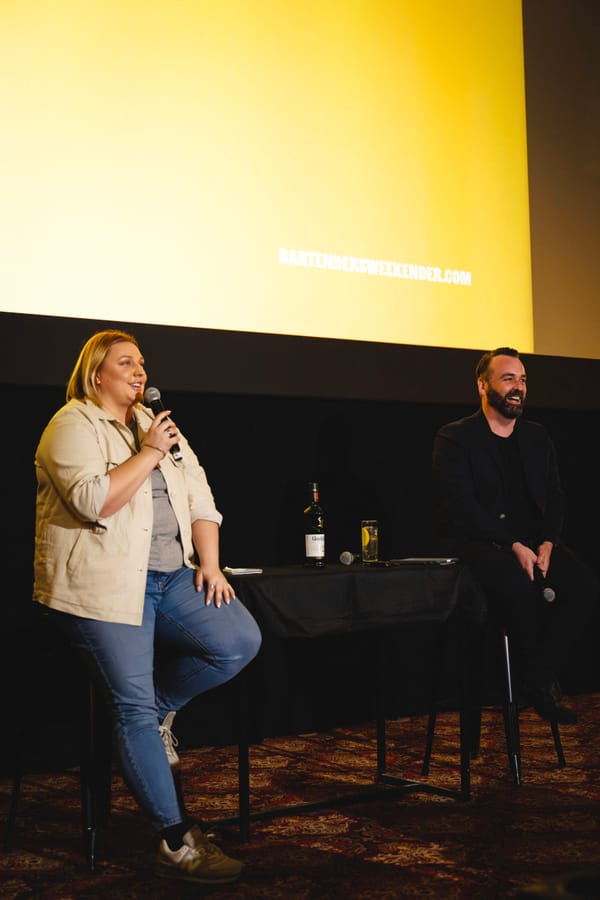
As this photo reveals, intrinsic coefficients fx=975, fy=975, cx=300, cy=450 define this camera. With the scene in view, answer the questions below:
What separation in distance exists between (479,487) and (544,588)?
431 mm

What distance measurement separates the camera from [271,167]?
154 inches

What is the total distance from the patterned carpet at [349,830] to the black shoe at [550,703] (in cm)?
18

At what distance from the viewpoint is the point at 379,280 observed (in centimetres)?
420

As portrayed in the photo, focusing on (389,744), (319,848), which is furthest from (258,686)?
(319,848)

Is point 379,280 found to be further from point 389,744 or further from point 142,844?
point 142,844

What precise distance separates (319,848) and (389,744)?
1.27 m

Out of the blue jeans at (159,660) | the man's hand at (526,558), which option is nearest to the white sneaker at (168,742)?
the blue jeans at (159,660)

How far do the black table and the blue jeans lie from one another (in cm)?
Result: 16

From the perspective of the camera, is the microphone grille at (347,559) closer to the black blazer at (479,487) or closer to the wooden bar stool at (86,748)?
the black blazer at (479,487)

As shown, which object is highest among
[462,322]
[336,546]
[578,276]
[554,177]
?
[554,177]

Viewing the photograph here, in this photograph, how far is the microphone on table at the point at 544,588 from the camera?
11.0ft

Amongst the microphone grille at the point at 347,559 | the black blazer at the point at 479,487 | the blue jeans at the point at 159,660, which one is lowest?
the blue jeans at the point at 159,660

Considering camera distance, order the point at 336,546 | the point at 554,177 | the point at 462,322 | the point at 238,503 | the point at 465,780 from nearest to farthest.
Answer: the point at 465,780 → the point at 238,503 → the point at 336,546 → the point at 462,322 → the point at 554,177

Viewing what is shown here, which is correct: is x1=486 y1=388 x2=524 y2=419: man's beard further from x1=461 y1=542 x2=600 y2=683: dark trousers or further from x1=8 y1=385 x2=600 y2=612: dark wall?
x1=8 y1=385 x2=600 y2=612: dark wall
